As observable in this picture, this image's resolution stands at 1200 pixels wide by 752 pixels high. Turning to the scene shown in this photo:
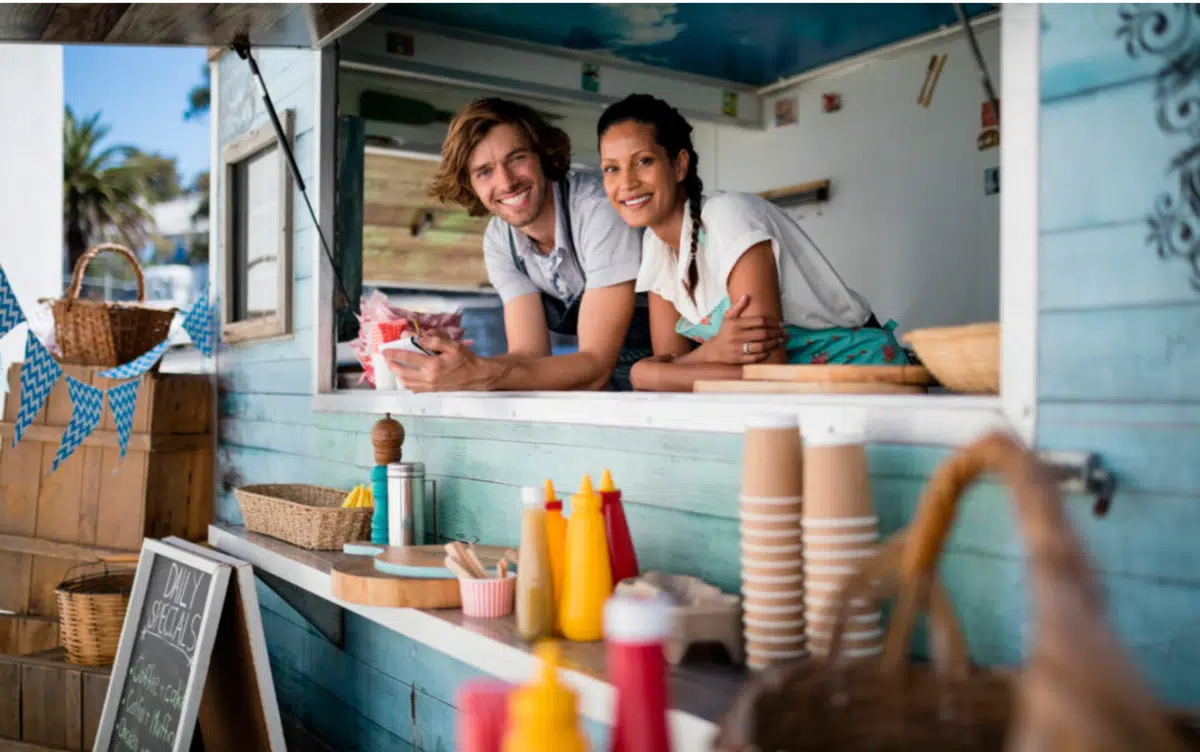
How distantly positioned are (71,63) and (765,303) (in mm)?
12902

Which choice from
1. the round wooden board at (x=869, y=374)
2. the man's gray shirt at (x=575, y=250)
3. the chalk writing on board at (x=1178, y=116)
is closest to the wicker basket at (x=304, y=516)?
the man's gray shirt at (x=575, y=250)

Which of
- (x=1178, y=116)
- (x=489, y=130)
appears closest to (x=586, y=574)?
(x=1178, y=116)

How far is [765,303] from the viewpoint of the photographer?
2.05m

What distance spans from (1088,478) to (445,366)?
145 cm

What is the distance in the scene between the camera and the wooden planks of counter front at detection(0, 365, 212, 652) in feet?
11.9

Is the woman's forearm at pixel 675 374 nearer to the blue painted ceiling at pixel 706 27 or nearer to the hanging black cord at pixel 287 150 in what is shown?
the hanging black cord at pixel 287 150

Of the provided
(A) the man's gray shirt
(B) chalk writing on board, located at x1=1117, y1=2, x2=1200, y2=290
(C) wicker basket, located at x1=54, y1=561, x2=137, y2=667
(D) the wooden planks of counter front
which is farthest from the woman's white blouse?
(D) the wooden planks of counter front

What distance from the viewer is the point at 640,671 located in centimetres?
89

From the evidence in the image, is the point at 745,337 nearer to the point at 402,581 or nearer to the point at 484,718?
the point at 402,581

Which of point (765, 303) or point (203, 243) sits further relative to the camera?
point (203, 243)

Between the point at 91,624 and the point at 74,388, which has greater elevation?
the point at 74,388

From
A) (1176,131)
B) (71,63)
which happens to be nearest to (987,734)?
(1176,131)

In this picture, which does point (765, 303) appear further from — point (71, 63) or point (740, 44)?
point (71, 63)

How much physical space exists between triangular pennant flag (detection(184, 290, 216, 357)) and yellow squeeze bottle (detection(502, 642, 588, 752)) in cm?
333
